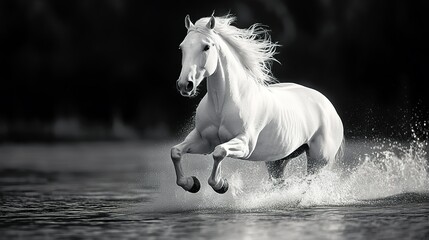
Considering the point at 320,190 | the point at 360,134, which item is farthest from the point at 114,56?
the point at 320,190

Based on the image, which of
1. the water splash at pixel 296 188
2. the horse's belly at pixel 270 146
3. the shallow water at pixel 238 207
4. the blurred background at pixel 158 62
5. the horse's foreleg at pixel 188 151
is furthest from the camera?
the blurred background at pixel 158 62

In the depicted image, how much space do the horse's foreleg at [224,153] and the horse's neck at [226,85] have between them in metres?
0.42

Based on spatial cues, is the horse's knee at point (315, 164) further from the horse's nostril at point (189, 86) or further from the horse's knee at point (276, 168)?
the horse's nostril at point (189, 86)

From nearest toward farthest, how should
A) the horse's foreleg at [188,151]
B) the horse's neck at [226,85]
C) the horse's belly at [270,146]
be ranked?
1. the horse's foreleg at [188,151]
2. the horse's neck at [226,85]
3. the horse's belly at [270,146]

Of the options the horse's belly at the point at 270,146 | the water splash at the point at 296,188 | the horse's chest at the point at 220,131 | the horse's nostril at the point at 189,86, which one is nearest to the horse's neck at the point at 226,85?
the horse's chest at the point at 220,131

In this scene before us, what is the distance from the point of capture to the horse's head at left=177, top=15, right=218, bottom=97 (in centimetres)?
995

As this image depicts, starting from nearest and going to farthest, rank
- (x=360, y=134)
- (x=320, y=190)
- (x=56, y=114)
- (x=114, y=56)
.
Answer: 1. (x=320, y=190)
2. (x=360, y=134)
3. (x=56, y=114)
4. (x=114, y=56)

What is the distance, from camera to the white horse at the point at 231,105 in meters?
10.3

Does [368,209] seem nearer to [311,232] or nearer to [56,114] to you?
[311,232]

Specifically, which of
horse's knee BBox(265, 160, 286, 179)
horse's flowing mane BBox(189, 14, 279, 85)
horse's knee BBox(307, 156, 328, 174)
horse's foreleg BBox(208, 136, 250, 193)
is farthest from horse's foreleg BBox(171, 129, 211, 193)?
horse's knee BBox(307, 156, 328, 174)

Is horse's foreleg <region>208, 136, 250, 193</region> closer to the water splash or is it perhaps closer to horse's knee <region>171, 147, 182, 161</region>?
horse's knee <region>171, 147, 182, 161</region>

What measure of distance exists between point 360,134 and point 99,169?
15625 millimetres

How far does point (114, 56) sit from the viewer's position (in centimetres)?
4594

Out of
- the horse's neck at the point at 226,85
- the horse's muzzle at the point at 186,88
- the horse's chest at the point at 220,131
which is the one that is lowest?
the horse's chest at the point at 220,131
